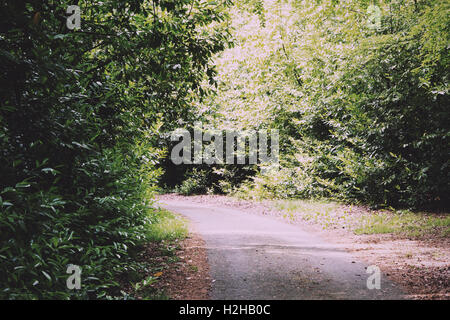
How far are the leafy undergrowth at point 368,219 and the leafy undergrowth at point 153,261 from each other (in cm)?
480

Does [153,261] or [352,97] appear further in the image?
[352,97]

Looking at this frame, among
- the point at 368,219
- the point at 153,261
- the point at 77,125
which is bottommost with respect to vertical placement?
the point at 153,261

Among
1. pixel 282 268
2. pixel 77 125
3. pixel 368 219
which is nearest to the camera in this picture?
pixel 77 125

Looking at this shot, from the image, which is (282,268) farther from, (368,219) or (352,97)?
(352,97)

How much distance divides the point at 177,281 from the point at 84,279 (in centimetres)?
166

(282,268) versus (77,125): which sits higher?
(77,125)

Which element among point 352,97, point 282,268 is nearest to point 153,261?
point 282,268

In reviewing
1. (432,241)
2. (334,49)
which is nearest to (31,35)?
(432,241)

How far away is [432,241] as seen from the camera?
802cm

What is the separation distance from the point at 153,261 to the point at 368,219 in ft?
23.4

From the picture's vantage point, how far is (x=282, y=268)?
618cm

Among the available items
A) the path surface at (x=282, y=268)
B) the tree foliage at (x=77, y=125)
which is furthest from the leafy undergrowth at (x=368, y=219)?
the tree foliage at (x=77, y=125)

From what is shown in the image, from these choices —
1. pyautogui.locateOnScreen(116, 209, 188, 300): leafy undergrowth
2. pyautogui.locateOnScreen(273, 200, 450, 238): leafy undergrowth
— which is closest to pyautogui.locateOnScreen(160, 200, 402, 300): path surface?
pyautogui.locateOnScreen(116, 209, 188, 300): leafy undergrowth
